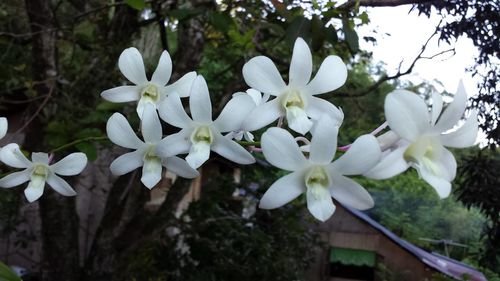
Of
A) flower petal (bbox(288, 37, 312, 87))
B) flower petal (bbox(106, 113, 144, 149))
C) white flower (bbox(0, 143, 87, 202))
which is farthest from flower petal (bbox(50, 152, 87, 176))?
flower petal (bbox(288, 37, 312, 87))

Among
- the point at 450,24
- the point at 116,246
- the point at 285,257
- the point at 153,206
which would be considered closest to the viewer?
the point at 450,24

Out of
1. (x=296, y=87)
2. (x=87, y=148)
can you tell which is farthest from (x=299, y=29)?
(x=296, y=87)

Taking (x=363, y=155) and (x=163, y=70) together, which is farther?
(x=163, y=70)

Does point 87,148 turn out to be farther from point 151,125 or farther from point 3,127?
point 151,125

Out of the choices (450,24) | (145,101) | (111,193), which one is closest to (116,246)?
(111,193)

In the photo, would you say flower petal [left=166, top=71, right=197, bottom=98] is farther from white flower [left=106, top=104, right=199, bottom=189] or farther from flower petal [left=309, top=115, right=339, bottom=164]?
flower petal [left=309, top=115, right=339, bottom=164]

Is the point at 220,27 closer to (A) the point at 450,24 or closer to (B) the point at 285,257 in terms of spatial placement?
(A) the point at 450,24
